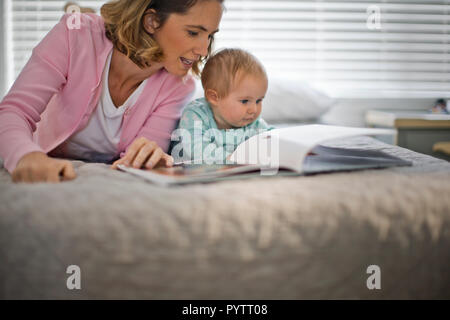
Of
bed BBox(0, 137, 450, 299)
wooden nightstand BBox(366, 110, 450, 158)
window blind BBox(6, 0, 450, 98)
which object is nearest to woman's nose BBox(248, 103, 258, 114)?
bed BBox(0, 137, 450, 299)

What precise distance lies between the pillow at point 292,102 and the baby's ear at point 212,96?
797 mm

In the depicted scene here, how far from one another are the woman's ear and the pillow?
1.03m

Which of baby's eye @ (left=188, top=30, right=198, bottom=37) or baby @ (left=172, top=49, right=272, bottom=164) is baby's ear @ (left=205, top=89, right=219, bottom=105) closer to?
baby @ (left=172, top=49, right=272, bottom=164)

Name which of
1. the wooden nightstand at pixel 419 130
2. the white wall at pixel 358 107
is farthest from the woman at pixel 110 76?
the white wall at pixel 358 107

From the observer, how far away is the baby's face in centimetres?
124

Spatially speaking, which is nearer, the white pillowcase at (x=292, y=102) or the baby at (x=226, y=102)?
the baby at (x=226, y=102)

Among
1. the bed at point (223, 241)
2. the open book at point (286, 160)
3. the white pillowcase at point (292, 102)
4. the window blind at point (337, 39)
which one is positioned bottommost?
the bed at point (223, 241)

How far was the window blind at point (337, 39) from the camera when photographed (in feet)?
8.39

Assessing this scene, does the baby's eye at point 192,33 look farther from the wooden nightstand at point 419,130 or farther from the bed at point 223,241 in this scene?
the wooden nightstand at point 419,130

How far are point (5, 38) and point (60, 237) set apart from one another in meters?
2.46

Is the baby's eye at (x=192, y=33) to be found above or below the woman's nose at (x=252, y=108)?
above

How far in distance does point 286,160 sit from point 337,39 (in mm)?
2083

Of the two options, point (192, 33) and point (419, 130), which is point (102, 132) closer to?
point (192, 33)

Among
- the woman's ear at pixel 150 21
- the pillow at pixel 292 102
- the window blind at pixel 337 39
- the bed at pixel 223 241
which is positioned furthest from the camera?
the window blind at pixel 337 39
